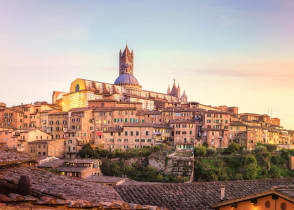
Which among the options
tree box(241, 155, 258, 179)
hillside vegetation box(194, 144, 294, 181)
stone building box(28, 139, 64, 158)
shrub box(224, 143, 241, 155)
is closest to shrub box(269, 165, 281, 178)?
hillside vegetation box(194, 144, 294, 181)

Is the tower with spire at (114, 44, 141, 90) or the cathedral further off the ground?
the tower with spire at (114, 44, 141, 90)

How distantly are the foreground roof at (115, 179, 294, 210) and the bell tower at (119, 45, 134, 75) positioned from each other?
102 metres

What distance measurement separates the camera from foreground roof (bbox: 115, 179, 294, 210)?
12445 mm

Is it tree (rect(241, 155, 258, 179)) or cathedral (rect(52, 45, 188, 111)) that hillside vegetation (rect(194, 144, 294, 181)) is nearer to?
tree (rect(241, 155, 258, 179))

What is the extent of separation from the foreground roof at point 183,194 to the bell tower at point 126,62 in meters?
102

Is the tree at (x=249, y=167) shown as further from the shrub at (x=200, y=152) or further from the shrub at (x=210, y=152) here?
the shrub at (x=200, y=152)

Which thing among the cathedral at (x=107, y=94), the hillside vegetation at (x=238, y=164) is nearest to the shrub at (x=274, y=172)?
the hillside vegetation at (x=238, y=164)

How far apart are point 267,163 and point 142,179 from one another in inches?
871

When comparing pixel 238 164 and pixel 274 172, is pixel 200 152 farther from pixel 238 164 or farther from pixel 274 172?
pixel 274 172

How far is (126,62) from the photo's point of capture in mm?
117625

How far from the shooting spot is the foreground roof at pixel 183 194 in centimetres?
1245

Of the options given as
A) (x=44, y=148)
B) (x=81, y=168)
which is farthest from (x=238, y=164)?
(x=44, y=148)

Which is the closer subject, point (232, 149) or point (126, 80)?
point (232, 149)

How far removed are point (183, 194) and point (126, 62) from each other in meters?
106
